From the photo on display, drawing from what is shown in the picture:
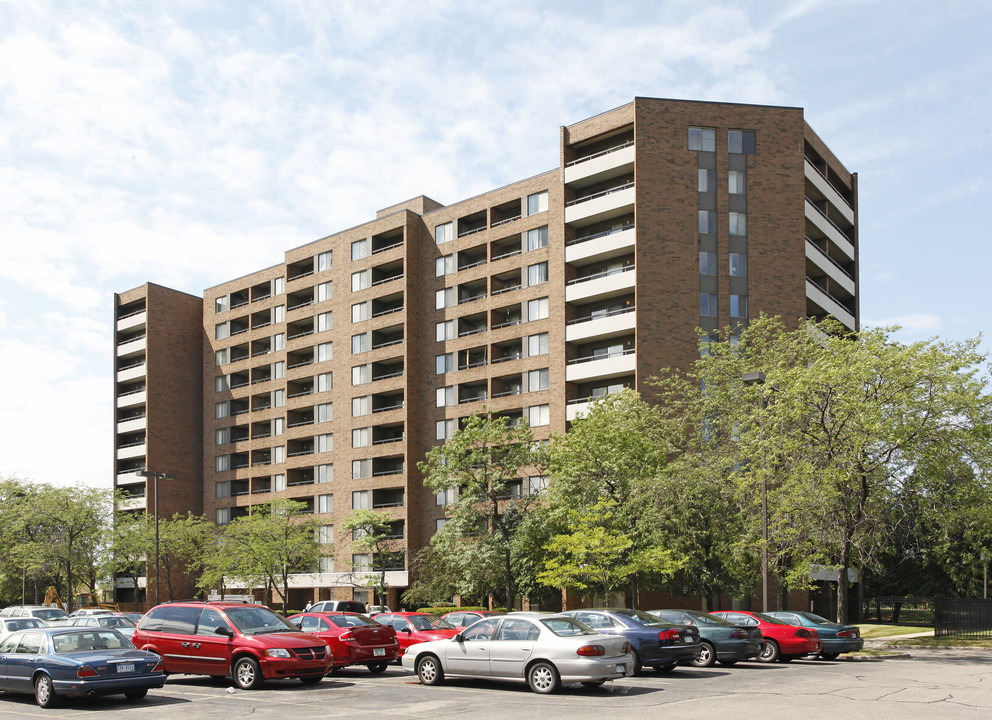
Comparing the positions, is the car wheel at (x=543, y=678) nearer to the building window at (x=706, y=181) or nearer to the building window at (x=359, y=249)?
the building window at (x=706, y=181)

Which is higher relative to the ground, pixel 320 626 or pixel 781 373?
pixel 781 373

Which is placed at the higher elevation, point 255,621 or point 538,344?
point 538,344

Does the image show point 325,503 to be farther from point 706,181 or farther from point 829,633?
point 829,633

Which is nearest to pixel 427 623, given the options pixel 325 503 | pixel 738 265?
pixel 738 265

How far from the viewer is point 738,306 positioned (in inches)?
2235

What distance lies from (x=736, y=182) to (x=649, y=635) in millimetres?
42552

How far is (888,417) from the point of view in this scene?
32.1m

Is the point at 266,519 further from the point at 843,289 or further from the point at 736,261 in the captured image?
the point at 843,289

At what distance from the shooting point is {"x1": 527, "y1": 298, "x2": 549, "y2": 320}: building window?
6197 cm

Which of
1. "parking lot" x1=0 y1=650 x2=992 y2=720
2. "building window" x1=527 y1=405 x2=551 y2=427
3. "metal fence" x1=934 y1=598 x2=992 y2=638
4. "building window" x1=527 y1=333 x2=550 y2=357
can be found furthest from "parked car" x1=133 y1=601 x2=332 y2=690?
"building window" x1=527 y1=333 x2=550 y2=357

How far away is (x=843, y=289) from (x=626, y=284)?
63.2 ft

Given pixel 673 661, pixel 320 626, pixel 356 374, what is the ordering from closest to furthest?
1. pixel 673 661
2. pixel 320 626
3. pixel 356 374

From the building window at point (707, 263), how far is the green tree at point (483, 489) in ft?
56.4

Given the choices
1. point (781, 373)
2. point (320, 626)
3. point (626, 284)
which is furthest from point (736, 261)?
point (320, 626)
